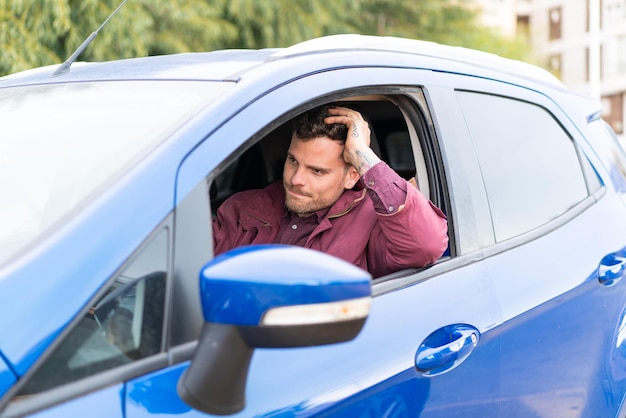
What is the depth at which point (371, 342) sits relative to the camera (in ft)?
5.68

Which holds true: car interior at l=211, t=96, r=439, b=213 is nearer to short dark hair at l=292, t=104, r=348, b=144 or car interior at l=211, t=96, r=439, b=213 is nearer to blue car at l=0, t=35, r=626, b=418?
short dark hair at l=292, t=104, r=348, b=144

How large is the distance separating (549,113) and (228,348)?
180cm

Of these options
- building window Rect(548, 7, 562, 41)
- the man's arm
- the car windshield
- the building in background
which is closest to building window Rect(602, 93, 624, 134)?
the building in background

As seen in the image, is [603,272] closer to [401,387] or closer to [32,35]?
[401,387]

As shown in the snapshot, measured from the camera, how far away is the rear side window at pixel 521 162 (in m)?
2.32

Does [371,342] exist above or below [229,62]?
below

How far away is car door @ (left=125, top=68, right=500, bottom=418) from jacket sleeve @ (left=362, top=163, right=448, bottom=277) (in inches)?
2.3

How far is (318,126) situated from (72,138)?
92cm

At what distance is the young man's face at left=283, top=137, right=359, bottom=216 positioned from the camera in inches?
102

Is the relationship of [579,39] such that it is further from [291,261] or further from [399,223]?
[291,261]

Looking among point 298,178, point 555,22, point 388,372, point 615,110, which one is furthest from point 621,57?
point 388,372

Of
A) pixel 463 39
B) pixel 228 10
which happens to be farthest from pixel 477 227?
pixel 463 39

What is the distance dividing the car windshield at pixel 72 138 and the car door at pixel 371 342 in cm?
12

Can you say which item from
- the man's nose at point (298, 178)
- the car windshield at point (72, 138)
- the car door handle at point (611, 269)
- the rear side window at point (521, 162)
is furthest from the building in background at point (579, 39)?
the car windshield at point (72, 138)
